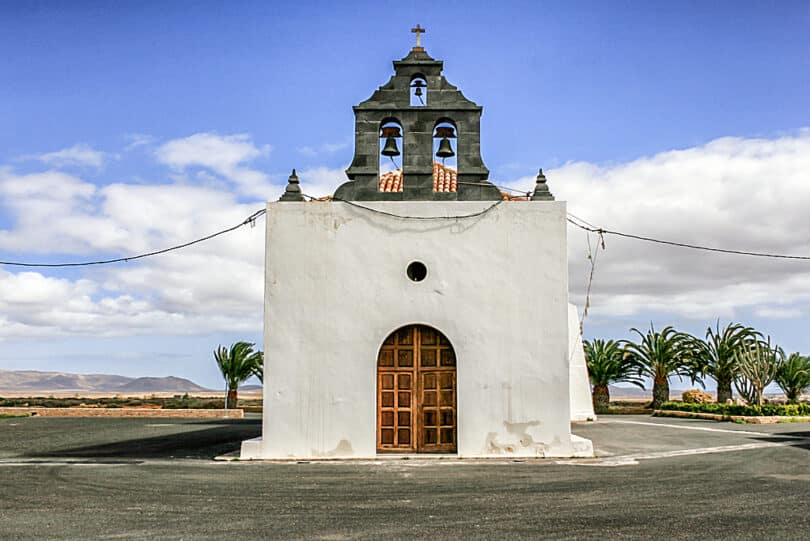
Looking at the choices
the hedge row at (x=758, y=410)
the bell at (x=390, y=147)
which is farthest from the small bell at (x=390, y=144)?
the hedge row at (x=758, y=410)

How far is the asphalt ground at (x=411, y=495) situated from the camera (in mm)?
7984

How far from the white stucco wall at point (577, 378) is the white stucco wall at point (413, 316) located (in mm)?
11435

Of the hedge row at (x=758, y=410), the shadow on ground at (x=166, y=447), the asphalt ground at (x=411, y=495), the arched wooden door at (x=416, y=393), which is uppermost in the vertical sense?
the arched wooden door at (x=416, y=393)

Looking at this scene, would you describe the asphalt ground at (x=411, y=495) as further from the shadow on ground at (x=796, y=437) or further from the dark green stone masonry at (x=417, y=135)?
the dark green stone masonry at (x=417, y=135)

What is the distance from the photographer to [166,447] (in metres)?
16.9

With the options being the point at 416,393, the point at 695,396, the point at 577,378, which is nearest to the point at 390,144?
the point at 416,393

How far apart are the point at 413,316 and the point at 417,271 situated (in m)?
0.85

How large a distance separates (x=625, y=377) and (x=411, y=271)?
891 inches

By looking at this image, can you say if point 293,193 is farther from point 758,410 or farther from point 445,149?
point 758,410

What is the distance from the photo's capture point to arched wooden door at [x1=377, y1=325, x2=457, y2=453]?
14.5 m

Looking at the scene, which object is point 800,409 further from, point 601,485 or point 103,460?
point 103,460

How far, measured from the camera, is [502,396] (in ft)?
47.2

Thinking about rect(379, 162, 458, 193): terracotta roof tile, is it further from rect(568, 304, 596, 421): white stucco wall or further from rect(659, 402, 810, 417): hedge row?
rect(659, 402, 810, 417): hedge row

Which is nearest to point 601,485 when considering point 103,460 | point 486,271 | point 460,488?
point 460,488
